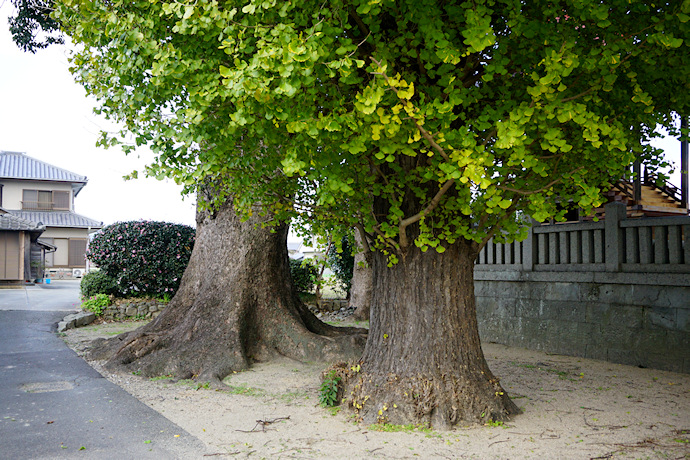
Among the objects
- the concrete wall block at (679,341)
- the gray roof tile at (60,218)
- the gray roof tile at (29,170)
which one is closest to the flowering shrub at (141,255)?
the concrete wall block at (679,341)

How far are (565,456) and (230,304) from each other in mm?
5212

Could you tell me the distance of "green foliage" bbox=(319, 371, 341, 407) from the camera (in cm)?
539

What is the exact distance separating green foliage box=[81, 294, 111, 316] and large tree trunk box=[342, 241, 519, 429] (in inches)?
372

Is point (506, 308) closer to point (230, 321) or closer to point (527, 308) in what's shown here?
point (527, 308)

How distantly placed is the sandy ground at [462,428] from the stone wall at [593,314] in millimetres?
464

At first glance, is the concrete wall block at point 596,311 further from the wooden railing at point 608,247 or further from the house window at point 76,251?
the house window at point 76,251

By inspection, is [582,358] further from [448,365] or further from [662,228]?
[448,365]

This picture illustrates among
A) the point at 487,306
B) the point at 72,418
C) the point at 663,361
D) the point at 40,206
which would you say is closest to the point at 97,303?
the point at 72,418

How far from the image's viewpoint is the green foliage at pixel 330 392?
5.39m

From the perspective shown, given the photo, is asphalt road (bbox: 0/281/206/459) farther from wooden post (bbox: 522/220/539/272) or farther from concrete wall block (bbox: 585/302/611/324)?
wooden post (bbox: 522/220/539/272)

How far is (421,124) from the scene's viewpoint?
3768 millimetres

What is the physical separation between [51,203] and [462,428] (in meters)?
36.3

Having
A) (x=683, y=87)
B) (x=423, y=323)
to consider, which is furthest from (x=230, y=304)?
(x=683, y=87)

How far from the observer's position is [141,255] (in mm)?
13531
